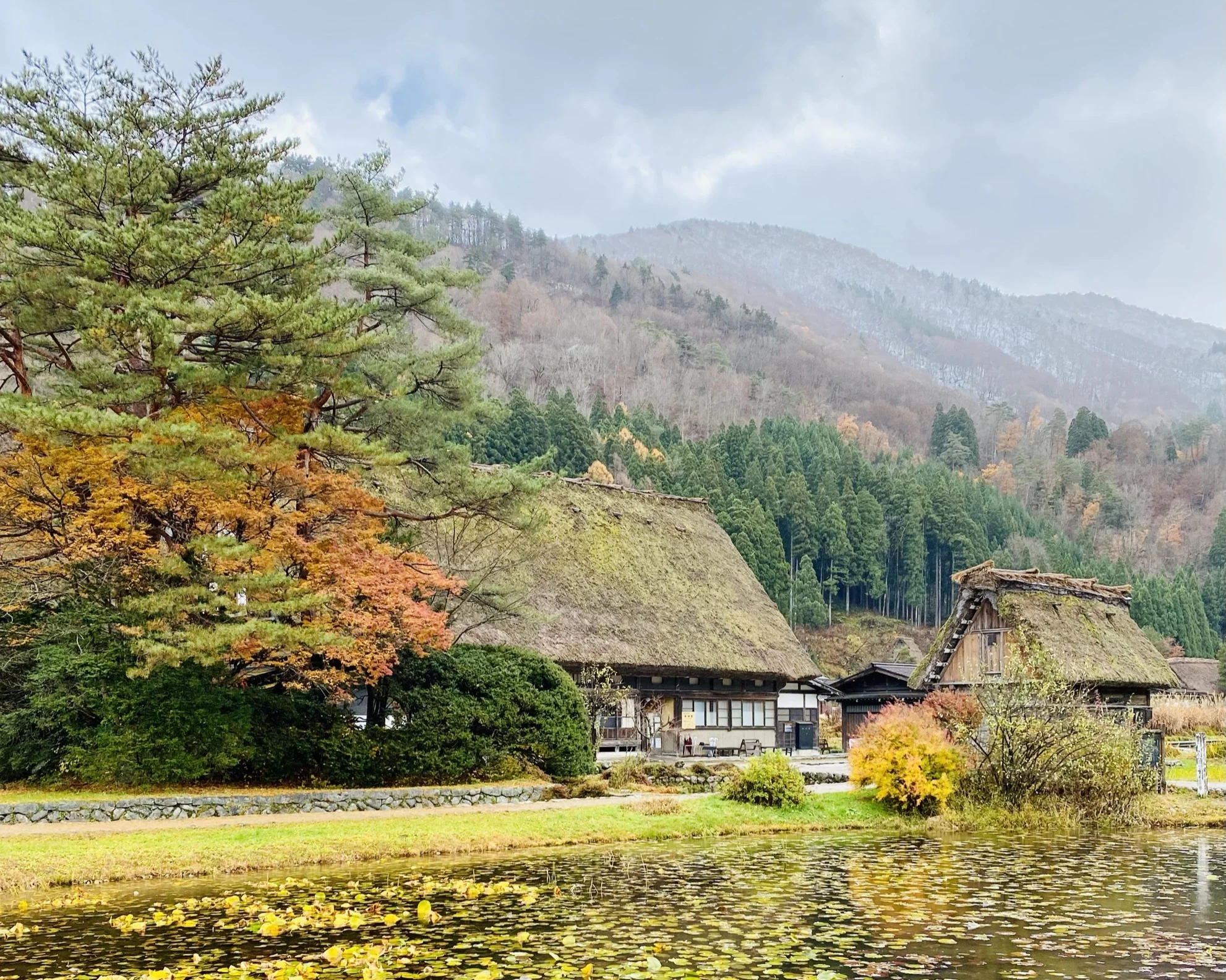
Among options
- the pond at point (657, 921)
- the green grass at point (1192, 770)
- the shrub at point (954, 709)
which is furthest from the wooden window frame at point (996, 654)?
the pond at point (657, 921)

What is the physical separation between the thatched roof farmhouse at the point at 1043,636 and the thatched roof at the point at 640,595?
6291 millimetres

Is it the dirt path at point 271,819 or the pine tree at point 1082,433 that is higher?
the pine tree at point 1082,433

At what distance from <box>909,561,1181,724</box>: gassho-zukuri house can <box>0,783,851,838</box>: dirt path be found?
375 inches

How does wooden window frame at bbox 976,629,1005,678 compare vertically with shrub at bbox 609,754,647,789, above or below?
above

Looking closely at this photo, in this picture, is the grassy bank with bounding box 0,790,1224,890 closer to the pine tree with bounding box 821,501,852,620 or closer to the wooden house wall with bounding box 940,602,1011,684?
the wooden house wall with bounding box 940,602,1011,684

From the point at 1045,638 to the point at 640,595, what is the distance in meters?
11.5

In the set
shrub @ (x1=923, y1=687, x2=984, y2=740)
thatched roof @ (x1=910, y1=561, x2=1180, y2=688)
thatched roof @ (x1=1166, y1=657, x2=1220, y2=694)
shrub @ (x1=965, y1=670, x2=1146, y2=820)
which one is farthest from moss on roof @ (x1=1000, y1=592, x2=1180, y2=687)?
thatched roof @ (x1=1166, y1=657, x2=1220, y2=694)

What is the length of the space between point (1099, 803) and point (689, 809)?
7.57 meters

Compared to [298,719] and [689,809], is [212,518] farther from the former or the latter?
[689,809]

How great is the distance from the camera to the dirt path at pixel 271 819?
50.7ft

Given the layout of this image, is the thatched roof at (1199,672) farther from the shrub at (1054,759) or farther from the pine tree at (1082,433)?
the pine tree at (1082,433)

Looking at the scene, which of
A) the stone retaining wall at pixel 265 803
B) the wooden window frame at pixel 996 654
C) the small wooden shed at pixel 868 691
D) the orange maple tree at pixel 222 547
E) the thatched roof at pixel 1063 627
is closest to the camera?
the stone retaining wall at pixel 265 803

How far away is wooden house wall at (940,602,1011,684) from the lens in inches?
1047

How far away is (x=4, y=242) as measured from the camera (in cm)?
1678
